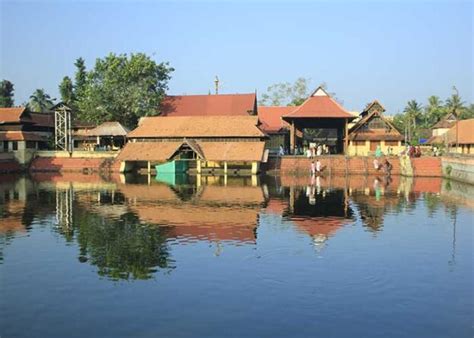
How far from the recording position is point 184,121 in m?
52.2

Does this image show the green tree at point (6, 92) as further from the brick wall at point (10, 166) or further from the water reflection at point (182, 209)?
the water reflection at point (182, 209)

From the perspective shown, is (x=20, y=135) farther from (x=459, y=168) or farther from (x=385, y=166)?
(x=459, y=168)

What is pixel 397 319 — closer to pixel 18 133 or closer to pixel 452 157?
pixel 452 157

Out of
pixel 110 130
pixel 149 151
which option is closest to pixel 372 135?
pixel 149 151

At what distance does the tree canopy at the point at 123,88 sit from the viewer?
184ft

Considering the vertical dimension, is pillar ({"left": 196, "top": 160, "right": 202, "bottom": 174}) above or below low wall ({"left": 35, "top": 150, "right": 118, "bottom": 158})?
below

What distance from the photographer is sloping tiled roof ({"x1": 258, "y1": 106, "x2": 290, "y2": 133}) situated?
61.0 meters

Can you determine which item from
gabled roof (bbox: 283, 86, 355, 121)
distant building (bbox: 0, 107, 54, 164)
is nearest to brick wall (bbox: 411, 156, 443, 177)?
gabled roof (bbox: 283, 86, 355, 121)

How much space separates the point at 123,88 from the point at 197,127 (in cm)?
1146

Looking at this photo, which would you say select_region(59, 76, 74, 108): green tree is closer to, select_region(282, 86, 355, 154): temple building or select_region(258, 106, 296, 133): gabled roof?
select_region(258, 106, 296, 133): gabled roof

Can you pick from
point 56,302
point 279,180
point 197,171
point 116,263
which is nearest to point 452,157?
point 279,180

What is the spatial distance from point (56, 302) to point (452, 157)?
124ft

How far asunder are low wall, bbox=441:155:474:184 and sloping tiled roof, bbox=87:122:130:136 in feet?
104

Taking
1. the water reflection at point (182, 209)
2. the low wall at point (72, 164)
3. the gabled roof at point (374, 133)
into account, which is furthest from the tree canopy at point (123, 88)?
the gabled roof at point (374, 133)
